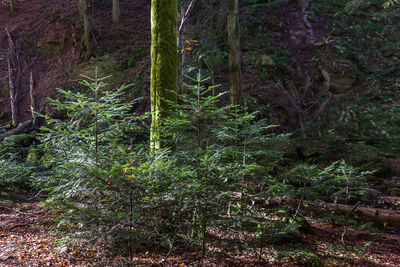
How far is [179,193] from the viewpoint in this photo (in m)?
2.73

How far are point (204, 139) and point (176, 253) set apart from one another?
1.66m

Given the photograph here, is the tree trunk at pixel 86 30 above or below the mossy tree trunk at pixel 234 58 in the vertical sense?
above

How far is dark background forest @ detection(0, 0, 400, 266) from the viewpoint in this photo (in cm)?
281

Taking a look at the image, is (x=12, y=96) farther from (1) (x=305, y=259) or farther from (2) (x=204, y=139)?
(1) (x=305, y=259)

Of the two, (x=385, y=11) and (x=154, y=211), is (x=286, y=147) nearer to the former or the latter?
(x=154, y=211)

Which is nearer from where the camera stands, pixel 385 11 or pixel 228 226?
pixel 228 226

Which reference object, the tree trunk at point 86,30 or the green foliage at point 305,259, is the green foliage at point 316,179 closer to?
the green foliage at point 305,259

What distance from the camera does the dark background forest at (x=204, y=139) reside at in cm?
281

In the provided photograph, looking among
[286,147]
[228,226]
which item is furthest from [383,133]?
[228,226]

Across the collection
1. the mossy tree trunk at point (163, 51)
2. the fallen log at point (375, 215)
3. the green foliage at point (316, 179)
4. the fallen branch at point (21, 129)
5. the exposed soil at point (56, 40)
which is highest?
the exposed soil at point (56, 40)

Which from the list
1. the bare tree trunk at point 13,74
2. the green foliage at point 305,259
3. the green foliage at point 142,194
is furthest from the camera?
the bare tree trunk at point 13,74

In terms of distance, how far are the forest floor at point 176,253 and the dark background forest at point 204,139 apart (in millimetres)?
31

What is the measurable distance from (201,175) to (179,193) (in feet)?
1.11

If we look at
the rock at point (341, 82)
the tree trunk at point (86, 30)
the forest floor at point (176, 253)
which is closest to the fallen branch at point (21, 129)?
the tree trunk at point (86, 30)
